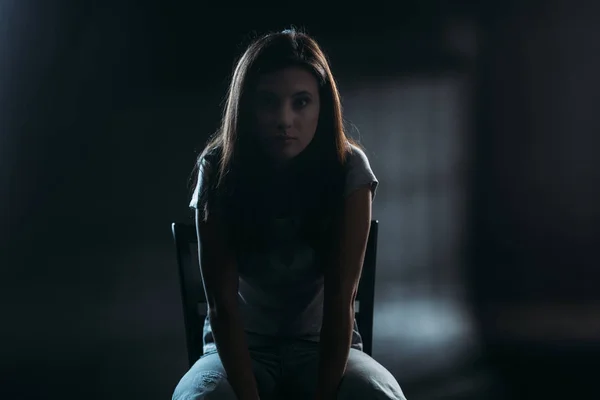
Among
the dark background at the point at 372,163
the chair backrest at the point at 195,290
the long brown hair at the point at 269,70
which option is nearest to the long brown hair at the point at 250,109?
the long brown hair at the point at 269,70

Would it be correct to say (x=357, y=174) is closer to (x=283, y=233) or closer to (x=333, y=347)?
(x=283, y=233)

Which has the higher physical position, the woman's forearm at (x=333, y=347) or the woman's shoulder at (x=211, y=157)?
the woman's shoulder at (x=211, y=157)

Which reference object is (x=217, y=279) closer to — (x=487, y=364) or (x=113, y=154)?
(x=113, y=154)

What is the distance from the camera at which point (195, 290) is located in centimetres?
110

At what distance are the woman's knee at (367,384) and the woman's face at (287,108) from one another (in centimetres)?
34

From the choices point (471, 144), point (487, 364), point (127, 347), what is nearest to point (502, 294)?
point (487, 364)

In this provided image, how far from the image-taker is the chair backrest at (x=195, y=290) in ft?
3.57

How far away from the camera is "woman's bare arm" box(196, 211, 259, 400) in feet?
2.96

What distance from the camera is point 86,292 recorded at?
6.02ft

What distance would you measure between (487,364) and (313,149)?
1.17m

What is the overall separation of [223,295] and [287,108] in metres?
0.30

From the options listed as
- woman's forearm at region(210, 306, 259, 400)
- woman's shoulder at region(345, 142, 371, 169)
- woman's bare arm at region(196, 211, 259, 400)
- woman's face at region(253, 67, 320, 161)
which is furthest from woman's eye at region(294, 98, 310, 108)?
woman's forearm at region(210, 306, 259, 400)

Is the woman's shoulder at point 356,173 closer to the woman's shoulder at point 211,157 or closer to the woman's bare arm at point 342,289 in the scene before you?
the woman's bare arm at point 342,289

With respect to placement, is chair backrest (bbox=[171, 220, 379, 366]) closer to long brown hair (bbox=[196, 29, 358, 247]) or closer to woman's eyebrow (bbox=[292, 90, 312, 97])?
long brown hair (bbox=[196, 29, 358, 247])
